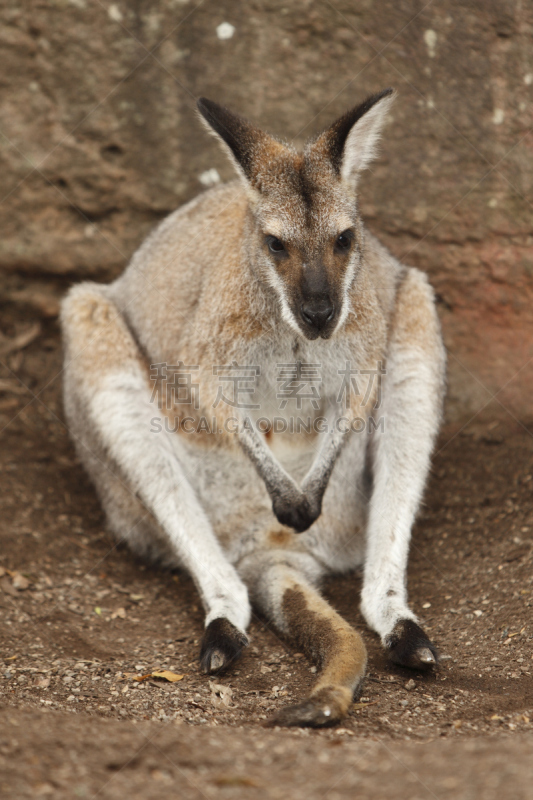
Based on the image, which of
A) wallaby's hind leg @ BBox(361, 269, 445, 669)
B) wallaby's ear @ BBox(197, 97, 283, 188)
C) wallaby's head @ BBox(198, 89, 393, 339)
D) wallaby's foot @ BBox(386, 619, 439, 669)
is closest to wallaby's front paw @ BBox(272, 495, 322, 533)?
wallaby's hind leg @ BBox(361, 269, 445, 669)

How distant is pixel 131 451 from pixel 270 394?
0.87 metres

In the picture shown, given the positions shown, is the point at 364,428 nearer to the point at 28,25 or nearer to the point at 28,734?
the point at 28,734

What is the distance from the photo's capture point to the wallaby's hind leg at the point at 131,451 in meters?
4.17

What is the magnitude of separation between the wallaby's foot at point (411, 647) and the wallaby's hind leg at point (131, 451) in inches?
28.8

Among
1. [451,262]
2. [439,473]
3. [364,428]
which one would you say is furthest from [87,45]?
[439,473]

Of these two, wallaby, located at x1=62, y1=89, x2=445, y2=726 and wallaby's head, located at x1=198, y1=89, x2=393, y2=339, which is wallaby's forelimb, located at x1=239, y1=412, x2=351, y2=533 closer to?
wallaby, located at x1=62, y1=89, x2=445, y2=726

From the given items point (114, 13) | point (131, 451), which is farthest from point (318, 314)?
point (114, 13)

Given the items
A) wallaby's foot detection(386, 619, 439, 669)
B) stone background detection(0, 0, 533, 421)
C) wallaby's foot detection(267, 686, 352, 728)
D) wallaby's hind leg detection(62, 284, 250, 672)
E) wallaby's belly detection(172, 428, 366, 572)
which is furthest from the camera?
stone background detection(0, 0, 533, 421)

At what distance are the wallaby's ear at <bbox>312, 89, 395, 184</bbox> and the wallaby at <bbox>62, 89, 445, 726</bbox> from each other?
11 mm

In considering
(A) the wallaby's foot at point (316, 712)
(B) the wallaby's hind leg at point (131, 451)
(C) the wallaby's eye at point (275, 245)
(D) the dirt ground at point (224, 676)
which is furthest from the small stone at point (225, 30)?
(A) the wallaby's foot at point (316, 712)

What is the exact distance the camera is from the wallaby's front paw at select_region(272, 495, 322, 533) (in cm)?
407

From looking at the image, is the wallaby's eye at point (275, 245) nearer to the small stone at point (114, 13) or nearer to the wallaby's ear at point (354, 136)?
the wallaby's ear at point (354, 136)

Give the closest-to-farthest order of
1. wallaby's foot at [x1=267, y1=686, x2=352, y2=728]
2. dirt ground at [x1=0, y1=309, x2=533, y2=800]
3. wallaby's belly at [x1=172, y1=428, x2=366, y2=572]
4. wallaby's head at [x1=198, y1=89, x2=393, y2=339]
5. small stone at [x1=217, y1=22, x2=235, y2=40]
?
dirt ground at [x1=0, y1=309, x2=533, y2=800] → wallaby's foot at [x1=267, y1=686, x2=352, y2=728] → wallaby's head at [x1=198, y1=89, x2=393, y2=339] → wallaby's belly at [x1=172, y1=428, x2=366, y2=572] → small stone at [x1=217, y1=22, x2=235, y2=40]

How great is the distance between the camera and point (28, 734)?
8.80 ft
